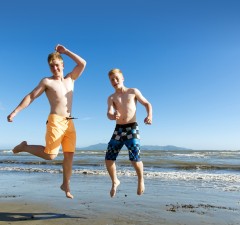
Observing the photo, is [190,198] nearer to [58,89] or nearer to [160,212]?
[160,212]

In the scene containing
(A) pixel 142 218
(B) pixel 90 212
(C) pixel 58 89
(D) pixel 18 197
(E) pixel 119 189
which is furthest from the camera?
(E) pixel 119 189

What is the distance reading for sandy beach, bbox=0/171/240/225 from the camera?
6.62 meters

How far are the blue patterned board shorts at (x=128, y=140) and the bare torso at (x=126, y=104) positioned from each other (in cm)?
12

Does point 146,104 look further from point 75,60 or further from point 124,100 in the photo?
point 75,60

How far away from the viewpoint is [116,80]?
6.36 meters

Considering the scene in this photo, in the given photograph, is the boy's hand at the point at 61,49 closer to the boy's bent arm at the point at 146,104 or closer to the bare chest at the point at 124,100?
the bare chest at the point at 124,100

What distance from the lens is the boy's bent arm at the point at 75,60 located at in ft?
20.7

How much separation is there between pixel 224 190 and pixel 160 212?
455cm

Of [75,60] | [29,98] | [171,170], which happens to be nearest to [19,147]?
[29,98]

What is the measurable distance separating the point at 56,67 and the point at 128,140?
1.95 meters

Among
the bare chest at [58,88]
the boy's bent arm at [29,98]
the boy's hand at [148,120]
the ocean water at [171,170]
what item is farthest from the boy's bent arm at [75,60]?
the ocean water at [171,170]

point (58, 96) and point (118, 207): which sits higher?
point (58, 96)

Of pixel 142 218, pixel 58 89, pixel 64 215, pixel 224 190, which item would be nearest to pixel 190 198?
pixel 224 190

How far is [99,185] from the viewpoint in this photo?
11617mm
